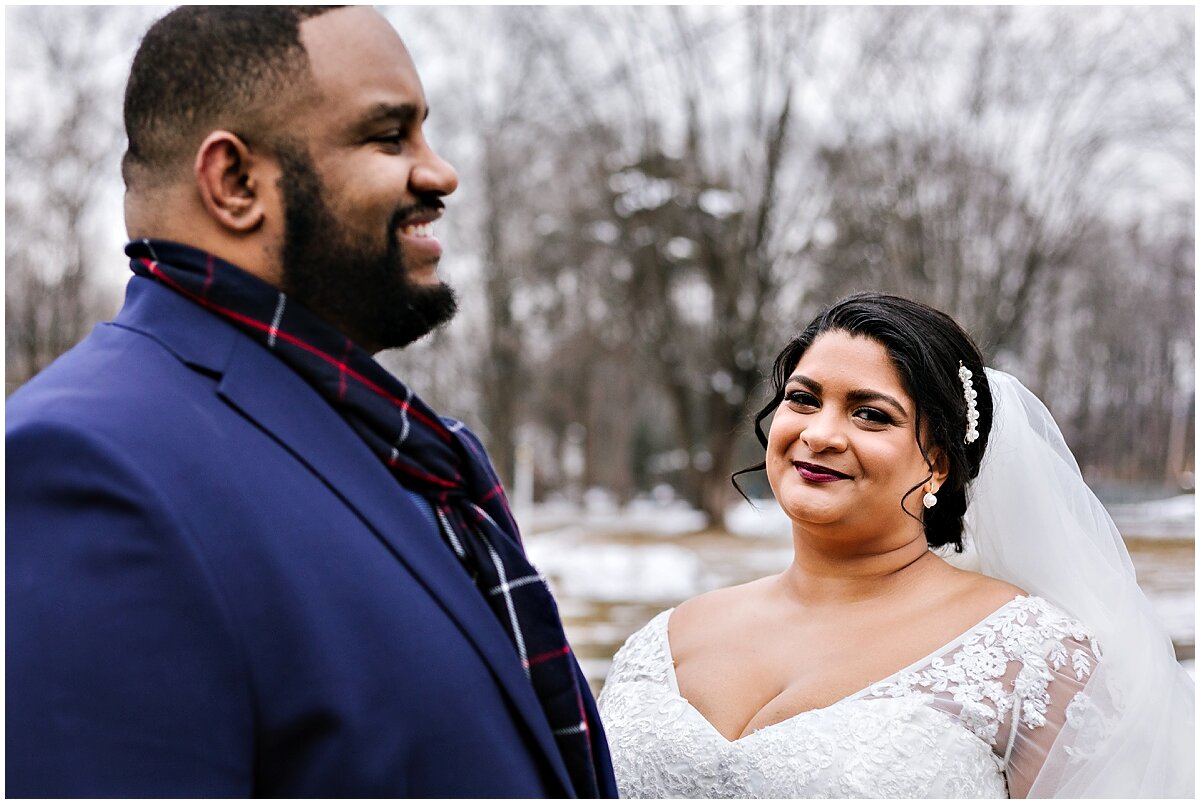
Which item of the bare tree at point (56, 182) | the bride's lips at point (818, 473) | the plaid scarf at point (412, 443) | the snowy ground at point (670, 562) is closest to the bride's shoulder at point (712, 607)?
the bride's lips at point (818, 473)

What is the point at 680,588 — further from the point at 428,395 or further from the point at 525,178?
the point at 525,178

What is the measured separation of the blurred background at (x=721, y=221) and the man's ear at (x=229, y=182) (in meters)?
6.80

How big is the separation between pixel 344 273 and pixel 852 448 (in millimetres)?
1575

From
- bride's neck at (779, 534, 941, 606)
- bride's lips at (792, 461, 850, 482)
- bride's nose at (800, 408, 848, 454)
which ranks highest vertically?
bride's nose at (800, 408, 848, 454)

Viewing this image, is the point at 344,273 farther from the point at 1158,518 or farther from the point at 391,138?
the point at 1158,518

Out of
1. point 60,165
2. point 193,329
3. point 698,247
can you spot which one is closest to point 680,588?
point 60,165

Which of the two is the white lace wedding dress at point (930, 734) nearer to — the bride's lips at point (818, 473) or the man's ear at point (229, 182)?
the bride's lips at point (818, 473)

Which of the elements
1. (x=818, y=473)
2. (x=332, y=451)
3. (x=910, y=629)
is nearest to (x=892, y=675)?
(x=910, y=629)

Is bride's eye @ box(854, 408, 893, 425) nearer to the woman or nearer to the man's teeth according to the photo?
the woman

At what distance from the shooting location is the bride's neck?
9.53ft

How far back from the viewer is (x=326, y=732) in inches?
53.6

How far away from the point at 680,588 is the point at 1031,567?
10263 millimetres

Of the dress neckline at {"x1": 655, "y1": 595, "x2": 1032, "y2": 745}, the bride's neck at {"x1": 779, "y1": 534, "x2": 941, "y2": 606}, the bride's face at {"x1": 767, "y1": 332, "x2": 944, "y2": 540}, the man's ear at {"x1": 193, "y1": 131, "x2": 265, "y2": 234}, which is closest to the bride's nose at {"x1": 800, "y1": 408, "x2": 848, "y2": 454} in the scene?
the bride's face at {"x1": 767, "y1": 332, "x2": 944, "y2": 540}

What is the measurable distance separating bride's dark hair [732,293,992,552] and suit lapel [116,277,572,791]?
1599 mm
